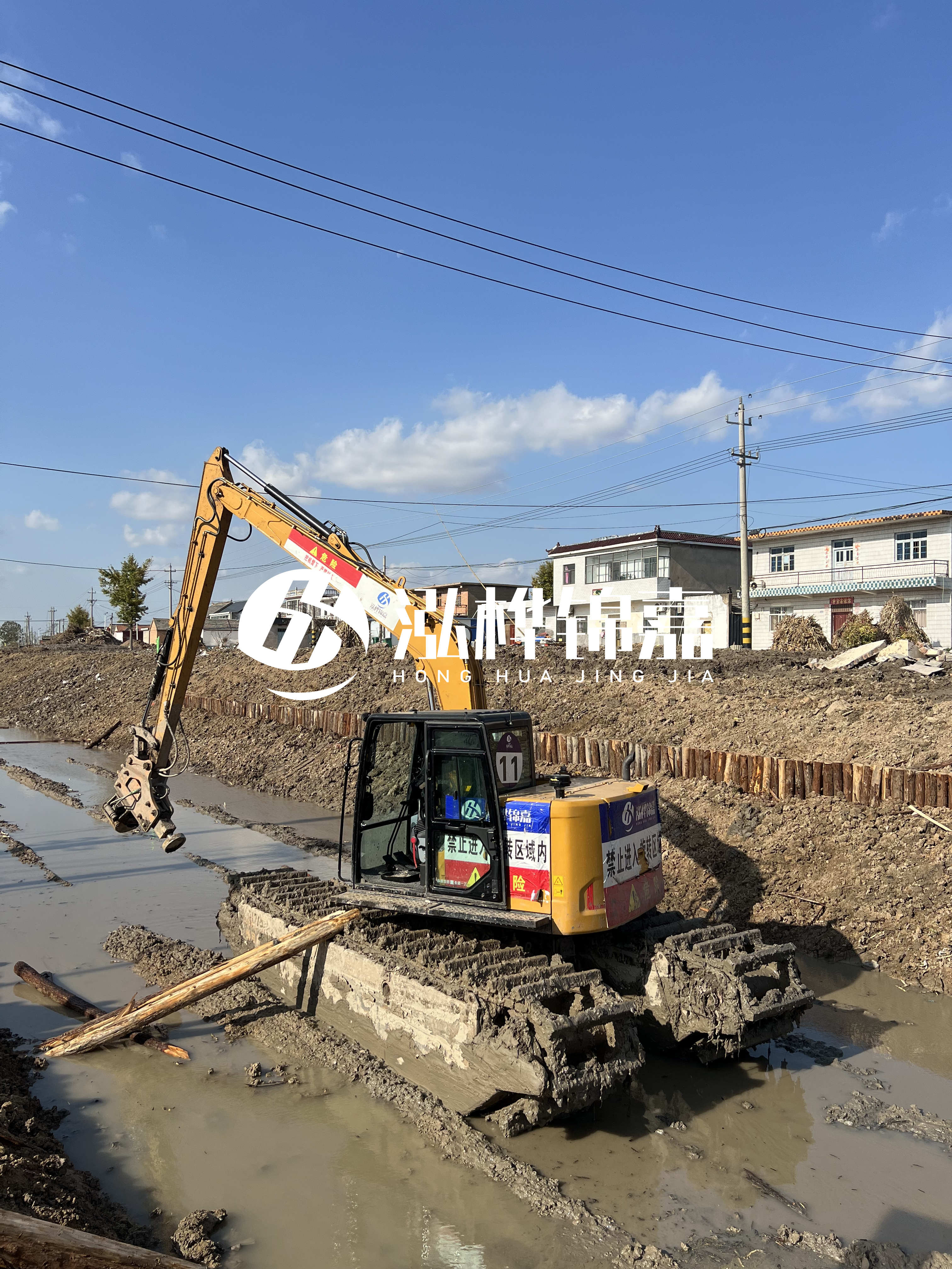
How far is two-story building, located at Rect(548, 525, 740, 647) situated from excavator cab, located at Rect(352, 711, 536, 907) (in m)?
31.4

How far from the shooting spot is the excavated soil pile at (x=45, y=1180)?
14.9 feet

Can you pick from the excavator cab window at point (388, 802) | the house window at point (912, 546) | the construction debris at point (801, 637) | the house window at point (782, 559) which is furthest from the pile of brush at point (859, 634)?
the excavator cab window at point (388, 802)

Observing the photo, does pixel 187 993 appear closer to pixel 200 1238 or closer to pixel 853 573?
pixel 200 1238

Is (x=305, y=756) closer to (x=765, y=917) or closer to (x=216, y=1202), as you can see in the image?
(x=765, y=917)

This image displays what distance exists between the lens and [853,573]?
35.9 meters

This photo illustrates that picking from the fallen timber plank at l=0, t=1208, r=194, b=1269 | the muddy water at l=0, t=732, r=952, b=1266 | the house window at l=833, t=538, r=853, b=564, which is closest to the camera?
the fallen timber plank at l=0, t=1208, r=194, b=1269

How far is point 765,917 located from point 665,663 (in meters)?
11.9

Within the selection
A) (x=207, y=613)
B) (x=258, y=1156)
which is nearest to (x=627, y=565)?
(x=207, y=613)

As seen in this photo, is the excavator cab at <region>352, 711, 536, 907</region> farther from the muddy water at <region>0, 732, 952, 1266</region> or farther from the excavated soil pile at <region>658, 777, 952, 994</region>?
the excavated soil pile at <region>658, 777, 952, 994</region>

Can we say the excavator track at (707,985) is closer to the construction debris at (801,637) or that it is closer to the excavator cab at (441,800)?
the excavator cab at (441,800)

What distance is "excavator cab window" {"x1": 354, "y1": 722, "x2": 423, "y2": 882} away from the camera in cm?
767

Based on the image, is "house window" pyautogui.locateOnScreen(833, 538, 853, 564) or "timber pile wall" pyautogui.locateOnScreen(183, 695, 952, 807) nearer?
"timber pile wall" pyautogui.locateOnScreen(183, 695, 952, 807)

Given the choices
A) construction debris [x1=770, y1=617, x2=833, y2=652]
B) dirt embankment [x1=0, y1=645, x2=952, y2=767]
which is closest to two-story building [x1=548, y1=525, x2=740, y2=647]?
construction debris [x1=770, y1=617, x2=833, y2=652]

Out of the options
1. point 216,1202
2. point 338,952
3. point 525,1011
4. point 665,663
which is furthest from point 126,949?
point 665,663
